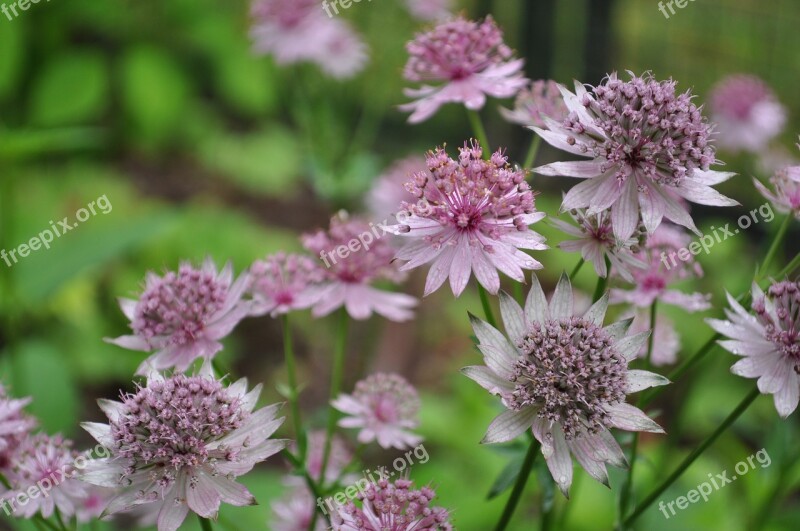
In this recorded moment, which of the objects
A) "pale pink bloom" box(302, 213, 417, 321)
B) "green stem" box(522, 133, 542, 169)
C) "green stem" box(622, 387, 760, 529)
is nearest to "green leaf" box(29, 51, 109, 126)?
"pale pink bloom" box(302, 213, 417, 321)

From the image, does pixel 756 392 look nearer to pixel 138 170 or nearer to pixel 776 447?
pixel 776 447

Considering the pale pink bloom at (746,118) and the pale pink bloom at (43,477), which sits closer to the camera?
the pale pink bloom at (43,477)

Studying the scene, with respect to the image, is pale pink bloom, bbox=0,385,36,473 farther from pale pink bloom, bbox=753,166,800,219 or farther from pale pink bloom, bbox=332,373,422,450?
pale pink bloom, bbox=753,166,800,219

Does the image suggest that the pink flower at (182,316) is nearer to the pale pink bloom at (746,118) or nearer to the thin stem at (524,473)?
the thin stem at (524,473)

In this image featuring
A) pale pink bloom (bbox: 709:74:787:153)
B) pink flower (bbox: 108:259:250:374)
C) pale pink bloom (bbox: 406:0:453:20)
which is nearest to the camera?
pink flower (bbox: 108:259:250:374)

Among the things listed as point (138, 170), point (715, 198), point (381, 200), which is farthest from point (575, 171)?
point (138, 170)

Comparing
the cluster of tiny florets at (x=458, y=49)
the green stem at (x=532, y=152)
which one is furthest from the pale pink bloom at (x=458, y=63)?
the green stem at (x=532, y=152)
